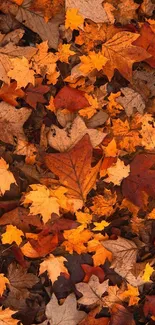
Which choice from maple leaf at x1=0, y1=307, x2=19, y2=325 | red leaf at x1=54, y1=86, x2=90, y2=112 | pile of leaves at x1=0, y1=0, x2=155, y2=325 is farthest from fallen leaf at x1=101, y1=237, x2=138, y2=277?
red leaf at x1=54, y1=86, x2=90, y2=112

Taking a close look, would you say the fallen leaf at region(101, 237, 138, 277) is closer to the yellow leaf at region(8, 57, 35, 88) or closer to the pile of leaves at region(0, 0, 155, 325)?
→ the pile of leaves at region(0, 0, 155, 325)

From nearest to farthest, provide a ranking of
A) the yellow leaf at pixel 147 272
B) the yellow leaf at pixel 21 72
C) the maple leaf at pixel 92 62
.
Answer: the yellow leaf at pixel 21 72, the maple leaf at pixel 92 62, the yellow leaf at pixel 147 272

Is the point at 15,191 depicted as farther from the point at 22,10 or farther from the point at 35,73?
the point at 22,10

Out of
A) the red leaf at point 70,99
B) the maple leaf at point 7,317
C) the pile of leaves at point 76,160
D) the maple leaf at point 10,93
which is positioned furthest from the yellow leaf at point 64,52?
the maple leaf at point 7,317

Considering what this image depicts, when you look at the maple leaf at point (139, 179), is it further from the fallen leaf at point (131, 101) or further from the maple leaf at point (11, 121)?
the maple leaf at point (11, 121)

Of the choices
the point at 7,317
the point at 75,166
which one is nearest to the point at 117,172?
the point at 75,166

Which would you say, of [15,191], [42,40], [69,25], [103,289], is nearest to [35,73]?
[42,40]
